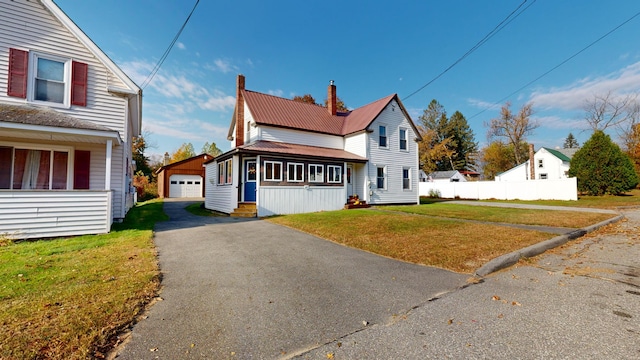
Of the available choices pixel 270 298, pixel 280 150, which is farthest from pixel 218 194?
pixel 270 298

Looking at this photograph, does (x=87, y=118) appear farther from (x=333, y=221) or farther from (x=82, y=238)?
(x=333, y=221)

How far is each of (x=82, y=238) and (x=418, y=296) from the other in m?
8.88

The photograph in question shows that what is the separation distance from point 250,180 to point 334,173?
520cm

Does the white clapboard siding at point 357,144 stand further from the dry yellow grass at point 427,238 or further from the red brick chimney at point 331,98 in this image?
the dry yellow grass at point 427,238

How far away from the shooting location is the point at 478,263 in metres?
5.23

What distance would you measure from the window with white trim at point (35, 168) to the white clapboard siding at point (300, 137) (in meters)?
9.39

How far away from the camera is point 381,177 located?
19562 millimetres

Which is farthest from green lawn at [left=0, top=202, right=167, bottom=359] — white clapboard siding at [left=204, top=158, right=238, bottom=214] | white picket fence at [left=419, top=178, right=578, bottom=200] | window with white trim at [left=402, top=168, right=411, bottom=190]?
white picket fence at [left=419, top=178, right=578, bottom=200]

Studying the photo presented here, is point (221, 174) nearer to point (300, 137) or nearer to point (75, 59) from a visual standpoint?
point (300, 137)

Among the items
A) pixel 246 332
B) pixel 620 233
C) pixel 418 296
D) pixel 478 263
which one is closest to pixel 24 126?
pixel 246 332

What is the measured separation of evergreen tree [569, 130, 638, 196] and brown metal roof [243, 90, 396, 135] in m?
19.7

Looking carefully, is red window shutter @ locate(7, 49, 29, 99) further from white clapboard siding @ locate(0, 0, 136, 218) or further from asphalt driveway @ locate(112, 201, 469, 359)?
asphalt driveway @ locate(112, 201, 469, 359)

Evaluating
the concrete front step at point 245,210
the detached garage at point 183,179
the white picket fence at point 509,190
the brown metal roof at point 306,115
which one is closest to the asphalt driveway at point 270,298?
the concrete front step at point 245,210

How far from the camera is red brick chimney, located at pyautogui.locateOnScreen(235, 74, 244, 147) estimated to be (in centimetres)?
1795
